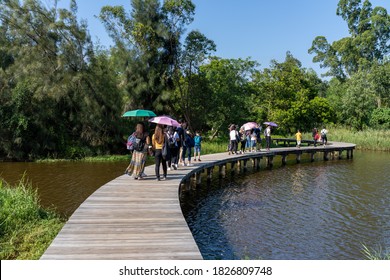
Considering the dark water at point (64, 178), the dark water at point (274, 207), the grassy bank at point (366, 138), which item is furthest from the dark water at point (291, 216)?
the grassy bank at point (366, 138)

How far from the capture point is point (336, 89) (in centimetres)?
5272

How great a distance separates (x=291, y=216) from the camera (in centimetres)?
1116

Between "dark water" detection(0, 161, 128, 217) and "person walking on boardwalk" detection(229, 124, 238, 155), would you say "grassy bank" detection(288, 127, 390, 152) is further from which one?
"dark water" detection(0, 161, 128, 217)

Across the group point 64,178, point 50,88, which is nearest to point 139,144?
point 64,178

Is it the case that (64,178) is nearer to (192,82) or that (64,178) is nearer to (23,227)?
(23,227)

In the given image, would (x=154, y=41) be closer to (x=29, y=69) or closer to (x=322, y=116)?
(x=29, y=69)

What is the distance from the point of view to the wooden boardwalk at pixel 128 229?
218 inches

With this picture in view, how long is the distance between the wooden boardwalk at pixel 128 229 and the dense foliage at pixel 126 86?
1470cm

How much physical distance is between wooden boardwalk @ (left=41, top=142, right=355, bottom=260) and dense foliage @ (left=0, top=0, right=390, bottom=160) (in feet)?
48.2

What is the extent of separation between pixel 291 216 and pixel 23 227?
733 cm

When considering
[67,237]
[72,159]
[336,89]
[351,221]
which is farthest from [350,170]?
[336,89]

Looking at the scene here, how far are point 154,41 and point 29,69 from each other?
10.6 meters

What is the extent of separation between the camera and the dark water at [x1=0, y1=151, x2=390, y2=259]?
343 inches

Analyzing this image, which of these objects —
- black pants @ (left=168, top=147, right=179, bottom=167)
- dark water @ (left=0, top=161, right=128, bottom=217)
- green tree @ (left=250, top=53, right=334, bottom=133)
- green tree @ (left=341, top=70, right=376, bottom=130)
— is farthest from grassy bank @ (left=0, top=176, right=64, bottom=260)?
green tree @ (left=341, top=70, right=376, bottom=130)
